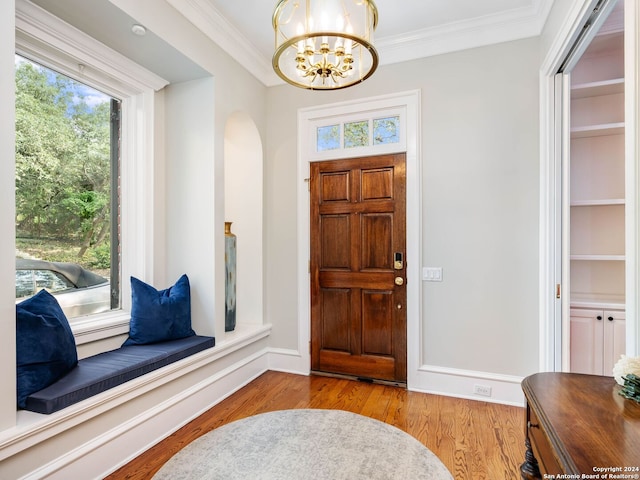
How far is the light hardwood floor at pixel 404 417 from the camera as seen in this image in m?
1.97

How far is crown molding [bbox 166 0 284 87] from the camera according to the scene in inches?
96.9

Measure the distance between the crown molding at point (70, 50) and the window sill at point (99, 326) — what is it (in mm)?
1656

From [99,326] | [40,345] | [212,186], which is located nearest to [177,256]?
[212,186]

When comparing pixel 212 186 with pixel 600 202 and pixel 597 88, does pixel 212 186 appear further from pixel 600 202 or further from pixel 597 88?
pixel 597 88

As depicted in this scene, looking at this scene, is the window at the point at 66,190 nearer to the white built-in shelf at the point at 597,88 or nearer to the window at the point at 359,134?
the window at the point at 359,134

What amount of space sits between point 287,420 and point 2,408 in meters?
1.58

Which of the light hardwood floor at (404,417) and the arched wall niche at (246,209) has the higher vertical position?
the arched wall niche at (246,209)

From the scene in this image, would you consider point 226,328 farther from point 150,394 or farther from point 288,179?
point 288,179

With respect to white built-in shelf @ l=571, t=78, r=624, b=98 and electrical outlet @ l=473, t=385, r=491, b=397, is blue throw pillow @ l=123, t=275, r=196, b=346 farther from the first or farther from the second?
white built-in shelf @ l=571, t=78, r=624, b=98

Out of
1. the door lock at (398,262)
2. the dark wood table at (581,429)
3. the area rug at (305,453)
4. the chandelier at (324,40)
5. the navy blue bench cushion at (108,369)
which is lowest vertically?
the area rug at (305,453)

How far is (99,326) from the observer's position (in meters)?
2.31

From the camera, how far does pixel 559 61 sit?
88.2 inches

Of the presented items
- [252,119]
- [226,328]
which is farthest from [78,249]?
[252,119]

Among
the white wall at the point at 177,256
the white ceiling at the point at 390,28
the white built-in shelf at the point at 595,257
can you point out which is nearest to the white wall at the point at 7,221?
the white wall at the point at 177,256
